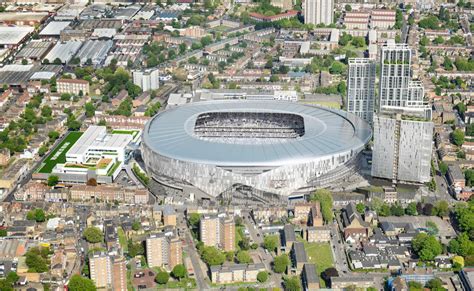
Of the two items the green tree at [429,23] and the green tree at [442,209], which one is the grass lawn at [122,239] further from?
the green tree at [429,23]

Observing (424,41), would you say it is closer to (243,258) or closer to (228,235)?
(228,235)

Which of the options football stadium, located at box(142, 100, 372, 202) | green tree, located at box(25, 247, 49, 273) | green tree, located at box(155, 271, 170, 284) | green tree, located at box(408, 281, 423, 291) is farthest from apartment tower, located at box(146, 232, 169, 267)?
green tree, located at box(408, 281, 423, 291)

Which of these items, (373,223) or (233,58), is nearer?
(373,223)

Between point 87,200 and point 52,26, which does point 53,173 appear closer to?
point 87,200

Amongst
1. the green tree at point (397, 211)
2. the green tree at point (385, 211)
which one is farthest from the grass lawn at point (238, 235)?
the green tree at point (397, 211)

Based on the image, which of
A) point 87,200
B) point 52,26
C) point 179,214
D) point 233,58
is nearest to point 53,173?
point 87,200

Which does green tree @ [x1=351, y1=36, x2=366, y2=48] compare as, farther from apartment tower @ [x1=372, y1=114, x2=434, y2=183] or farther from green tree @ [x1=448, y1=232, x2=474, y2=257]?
green tree @ [x1=448, y1=232, x2=474, y2=257]

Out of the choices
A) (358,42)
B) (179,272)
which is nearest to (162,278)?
(179,272)
